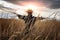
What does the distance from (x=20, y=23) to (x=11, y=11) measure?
8.6 inches

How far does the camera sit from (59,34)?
1.37 metres

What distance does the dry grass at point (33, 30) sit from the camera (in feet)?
4.21

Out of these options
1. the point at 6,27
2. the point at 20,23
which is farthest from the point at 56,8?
the point at 6,27

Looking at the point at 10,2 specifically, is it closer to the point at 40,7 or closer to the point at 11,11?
the point at 11,11

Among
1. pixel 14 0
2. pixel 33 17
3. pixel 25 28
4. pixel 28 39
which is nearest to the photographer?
pixel 28 39

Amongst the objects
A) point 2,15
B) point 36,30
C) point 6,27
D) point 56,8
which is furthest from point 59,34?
point 2,15

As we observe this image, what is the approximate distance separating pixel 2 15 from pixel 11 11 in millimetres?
97

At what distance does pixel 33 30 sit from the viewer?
1.38 meters

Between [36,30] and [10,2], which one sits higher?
[10,2]

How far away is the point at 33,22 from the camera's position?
56.6 inches

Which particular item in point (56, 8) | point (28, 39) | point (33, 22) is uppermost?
point (56, 8)

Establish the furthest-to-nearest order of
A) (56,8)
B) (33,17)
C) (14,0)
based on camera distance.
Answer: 1. (14,0)
2. (56,8)
3. (33,17)

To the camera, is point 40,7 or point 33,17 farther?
point 40,7

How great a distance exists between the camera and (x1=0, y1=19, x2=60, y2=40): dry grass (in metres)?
1.28
